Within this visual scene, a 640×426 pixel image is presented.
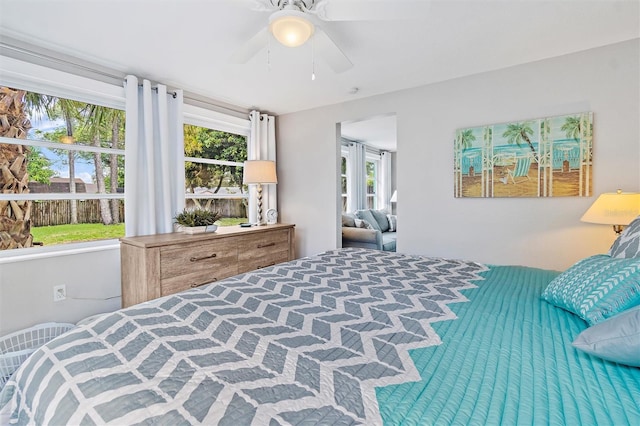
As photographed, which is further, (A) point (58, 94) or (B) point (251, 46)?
(A) point (58, 94)

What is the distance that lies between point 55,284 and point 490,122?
3.99 metres

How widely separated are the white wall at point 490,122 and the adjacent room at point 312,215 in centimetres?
2

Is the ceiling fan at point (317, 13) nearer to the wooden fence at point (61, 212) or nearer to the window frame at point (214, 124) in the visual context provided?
the window frame at point (214, 124)

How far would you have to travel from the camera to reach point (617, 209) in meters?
2.02

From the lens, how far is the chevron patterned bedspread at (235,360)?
0.68 m

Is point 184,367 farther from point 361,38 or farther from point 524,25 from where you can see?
point 524,25

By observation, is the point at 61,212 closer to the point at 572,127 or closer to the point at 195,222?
the point at 195,222

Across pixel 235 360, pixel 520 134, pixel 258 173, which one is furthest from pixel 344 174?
pixel 235 360

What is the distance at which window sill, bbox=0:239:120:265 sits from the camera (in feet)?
7.38

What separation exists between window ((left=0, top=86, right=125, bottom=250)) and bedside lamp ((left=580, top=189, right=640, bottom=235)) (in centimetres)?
391

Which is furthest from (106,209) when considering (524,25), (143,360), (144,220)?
(524,25)

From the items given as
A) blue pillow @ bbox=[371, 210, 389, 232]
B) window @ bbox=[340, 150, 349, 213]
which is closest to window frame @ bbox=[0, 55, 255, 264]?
window @ bbox=[340, 150, 349, 213]

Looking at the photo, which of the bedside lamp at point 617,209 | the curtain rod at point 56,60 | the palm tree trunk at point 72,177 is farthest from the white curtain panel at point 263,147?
the bedside lamp at point 617,209

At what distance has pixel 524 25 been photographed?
210 centimetres
